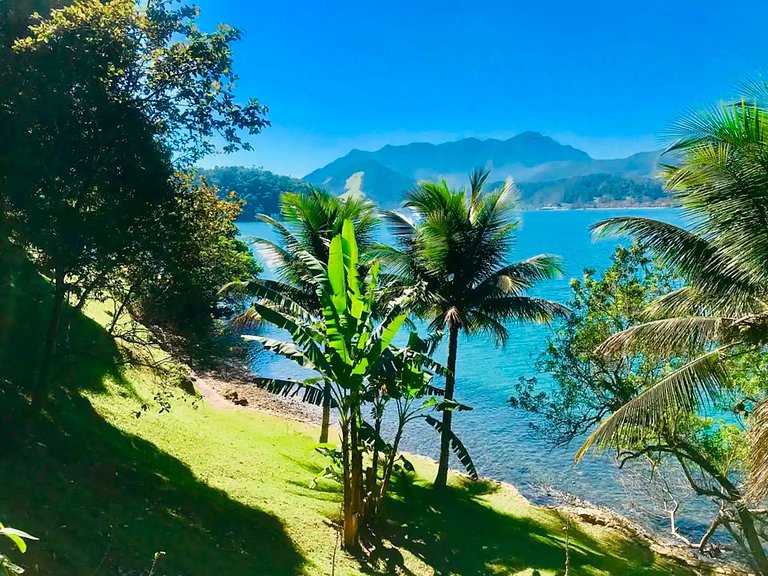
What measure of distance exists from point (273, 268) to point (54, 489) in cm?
965

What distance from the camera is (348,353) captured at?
9.04m

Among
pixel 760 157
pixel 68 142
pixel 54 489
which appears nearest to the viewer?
pixel 760 157

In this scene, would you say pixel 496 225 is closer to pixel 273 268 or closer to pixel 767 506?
pixel 273 268

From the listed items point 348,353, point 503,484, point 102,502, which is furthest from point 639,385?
point 102,502

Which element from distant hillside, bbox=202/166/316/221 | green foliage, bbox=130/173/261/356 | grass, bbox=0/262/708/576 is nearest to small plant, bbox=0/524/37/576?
A: grass, bbox=0/262/708/576

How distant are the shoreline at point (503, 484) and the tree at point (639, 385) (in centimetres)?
90

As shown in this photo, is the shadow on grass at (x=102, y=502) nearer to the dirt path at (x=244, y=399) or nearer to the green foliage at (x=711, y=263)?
the green foliage at (x=711, y=263)

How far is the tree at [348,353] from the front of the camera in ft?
29.3

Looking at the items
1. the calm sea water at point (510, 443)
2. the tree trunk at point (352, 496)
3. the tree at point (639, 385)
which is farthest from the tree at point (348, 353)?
the tree at point (639, 385)

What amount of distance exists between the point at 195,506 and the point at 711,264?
9732mm

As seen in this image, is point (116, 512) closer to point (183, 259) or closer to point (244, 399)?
point (183, 259)

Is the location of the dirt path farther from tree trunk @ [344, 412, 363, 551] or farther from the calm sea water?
tree trunk @ [344, 412, 363, 551]

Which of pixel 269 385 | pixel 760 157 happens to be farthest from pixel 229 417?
pixel 760 157

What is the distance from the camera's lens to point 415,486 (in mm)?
15016
